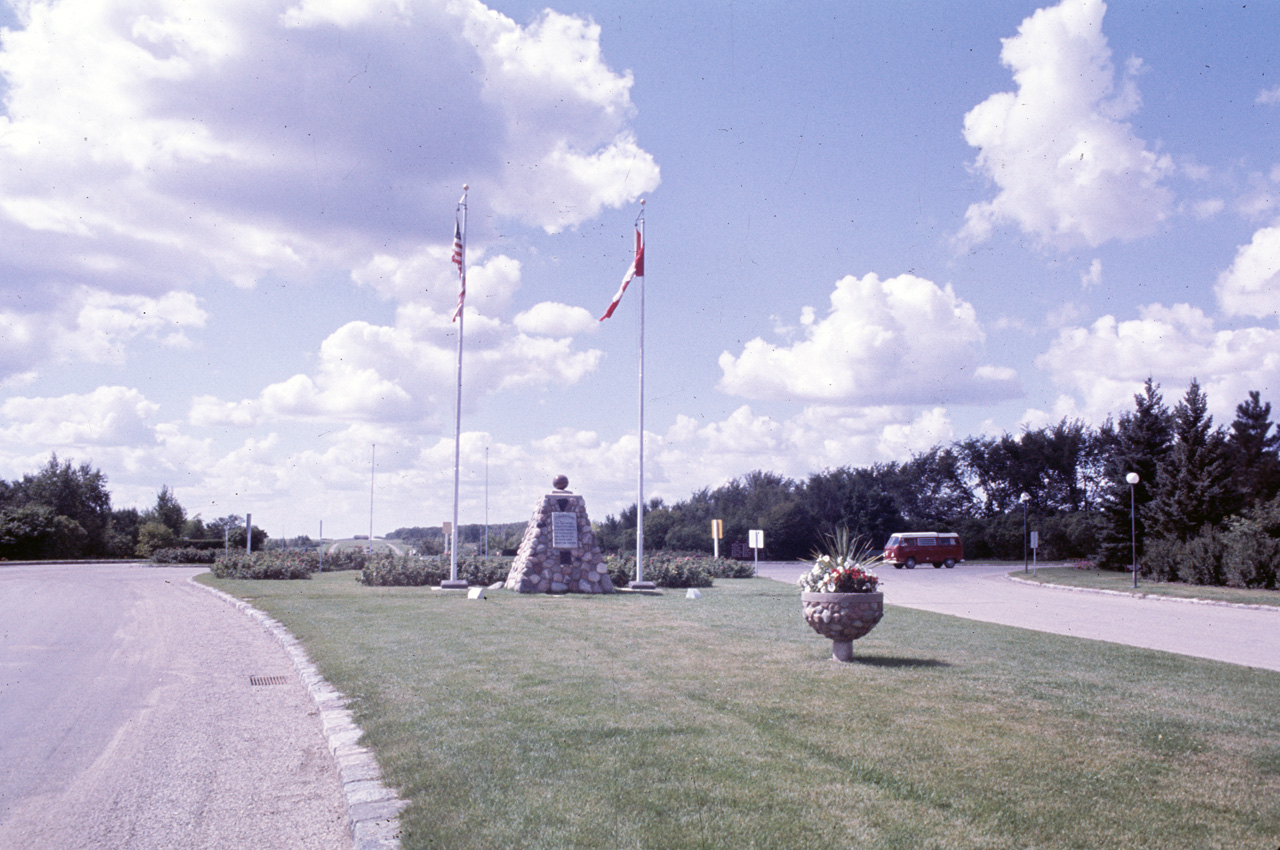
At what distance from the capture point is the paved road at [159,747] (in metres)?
4.87

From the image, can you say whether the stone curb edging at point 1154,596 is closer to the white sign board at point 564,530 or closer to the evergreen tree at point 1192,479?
the evergreen tree at point 1192,479

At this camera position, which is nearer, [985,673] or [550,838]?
[550,838]

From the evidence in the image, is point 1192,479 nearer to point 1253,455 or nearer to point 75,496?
point 1253,455

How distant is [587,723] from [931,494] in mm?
68805

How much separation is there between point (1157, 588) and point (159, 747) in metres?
28.8

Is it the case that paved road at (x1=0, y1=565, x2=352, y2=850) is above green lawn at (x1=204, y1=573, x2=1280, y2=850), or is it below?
below

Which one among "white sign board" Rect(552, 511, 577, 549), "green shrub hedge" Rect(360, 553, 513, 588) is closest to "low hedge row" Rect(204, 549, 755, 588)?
"green shrub hedge" Rect(360, 553, 513, 588)

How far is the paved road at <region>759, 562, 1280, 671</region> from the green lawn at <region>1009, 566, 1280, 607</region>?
86cm

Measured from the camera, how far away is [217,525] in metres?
55.6

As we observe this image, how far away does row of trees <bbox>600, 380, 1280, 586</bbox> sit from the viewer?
3092 cm

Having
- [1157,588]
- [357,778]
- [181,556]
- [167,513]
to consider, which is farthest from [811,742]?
[167,513]

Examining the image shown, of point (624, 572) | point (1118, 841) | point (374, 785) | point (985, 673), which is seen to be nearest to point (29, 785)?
point (374, 785)

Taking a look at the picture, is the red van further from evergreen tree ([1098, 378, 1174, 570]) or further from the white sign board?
the white sign board

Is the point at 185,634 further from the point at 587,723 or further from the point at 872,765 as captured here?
the point at 872,765
